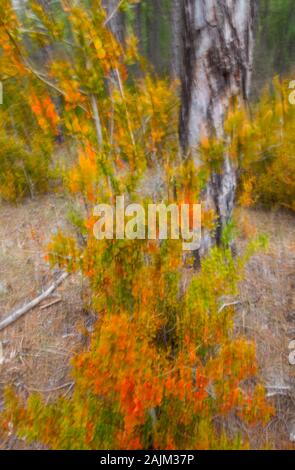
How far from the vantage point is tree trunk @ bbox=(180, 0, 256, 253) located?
6.06 ft

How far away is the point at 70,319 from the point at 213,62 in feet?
6.22

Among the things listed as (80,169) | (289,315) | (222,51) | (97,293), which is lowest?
(289,315)

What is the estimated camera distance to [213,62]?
6.35 ft

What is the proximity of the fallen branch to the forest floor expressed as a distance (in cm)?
3

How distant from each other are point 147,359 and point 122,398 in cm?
15

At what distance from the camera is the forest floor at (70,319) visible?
198 cm

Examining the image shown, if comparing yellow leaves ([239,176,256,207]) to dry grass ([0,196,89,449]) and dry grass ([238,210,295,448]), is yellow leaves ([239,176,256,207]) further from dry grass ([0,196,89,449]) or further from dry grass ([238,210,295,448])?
dry grass ([0,196,89,449])

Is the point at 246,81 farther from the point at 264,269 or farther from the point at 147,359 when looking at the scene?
the point at 147,359

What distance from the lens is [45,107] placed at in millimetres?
1177

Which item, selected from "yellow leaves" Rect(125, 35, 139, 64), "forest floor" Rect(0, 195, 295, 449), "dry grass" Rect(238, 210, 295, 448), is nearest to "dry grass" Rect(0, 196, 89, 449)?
"forest floor" Rect(0, 195, 295, 449)

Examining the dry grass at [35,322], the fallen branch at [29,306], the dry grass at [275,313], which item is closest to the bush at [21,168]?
the dry grass at [35,322]

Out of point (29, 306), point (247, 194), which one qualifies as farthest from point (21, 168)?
point (247, 194)
